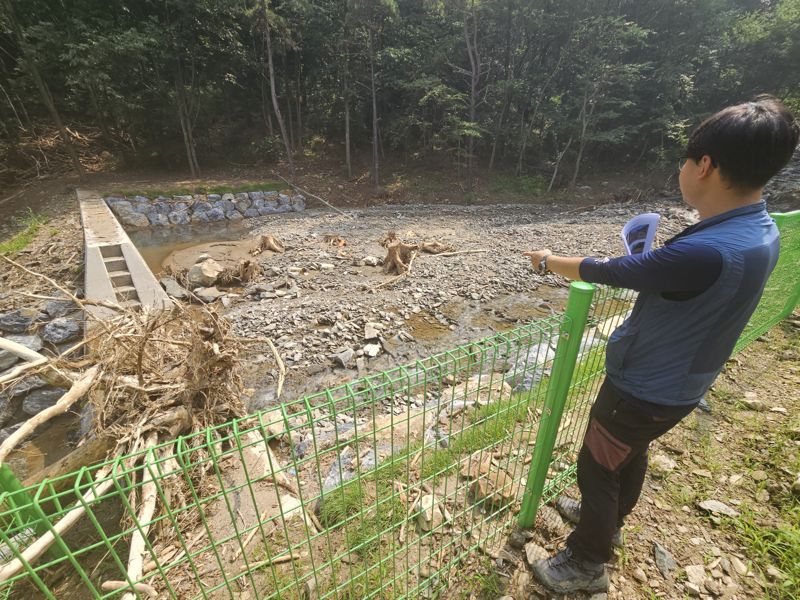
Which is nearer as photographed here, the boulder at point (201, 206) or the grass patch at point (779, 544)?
the grass patch at point (779, 544)

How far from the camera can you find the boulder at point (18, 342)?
527 centimetres

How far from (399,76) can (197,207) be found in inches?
478

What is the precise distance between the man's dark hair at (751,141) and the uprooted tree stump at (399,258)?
280 inches

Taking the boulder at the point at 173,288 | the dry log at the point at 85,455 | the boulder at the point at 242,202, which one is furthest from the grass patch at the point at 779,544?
the boulder at the point at 242,202

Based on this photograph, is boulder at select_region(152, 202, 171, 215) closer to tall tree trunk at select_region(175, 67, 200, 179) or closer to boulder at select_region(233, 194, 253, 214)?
boulder at select_region(233, 194, 253, 214)

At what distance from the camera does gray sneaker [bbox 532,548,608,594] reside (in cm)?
184

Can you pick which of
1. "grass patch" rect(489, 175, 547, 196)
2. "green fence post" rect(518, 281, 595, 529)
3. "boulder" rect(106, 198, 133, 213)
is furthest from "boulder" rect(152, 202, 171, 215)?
"green fence post" rect(518, 281, 595, 529)

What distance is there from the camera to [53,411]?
2.55 metres

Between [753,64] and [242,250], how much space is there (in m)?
26.5

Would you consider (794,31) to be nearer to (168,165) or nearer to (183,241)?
(183,241)

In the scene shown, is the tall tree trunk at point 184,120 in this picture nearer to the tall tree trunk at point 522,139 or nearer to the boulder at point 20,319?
the boulder at point 20,319

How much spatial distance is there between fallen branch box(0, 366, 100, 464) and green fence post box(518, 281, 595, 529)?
3.21 metres

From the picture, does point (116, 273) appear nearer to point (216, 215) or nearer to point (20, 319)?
point (20, 319)

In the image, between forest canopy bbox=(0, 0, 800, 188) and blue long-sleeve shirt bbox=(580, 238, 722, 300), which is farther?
forest canopy bbox=(0, 0, 800, 188)
